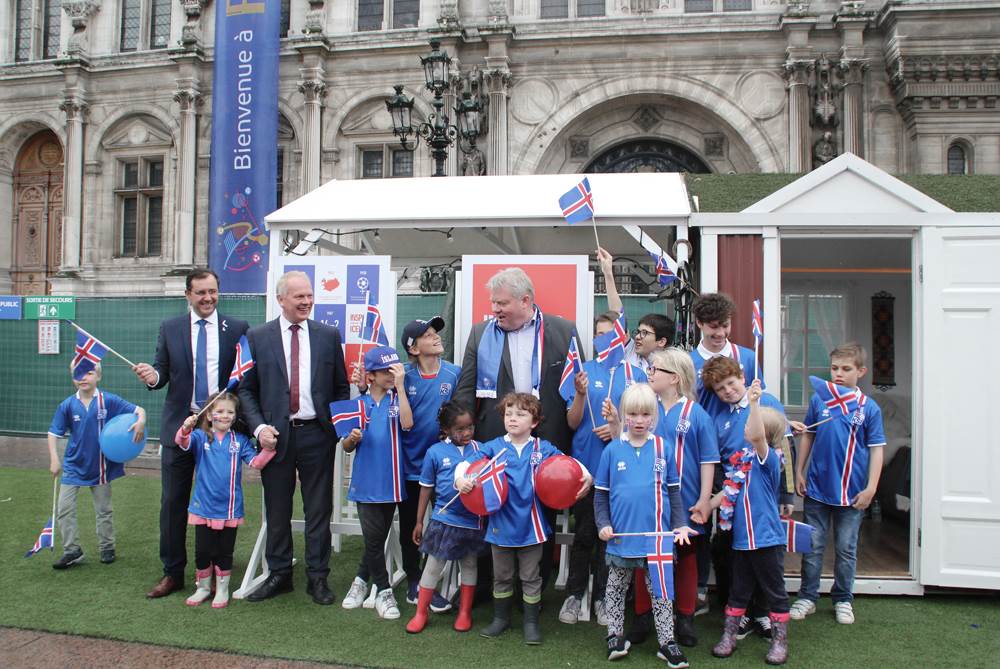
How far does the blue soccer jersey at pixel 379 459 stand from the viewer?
15.4 feet

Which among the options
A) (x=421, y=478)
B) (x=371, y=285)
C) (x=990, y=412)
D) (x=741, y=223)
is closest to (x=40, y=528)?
(x=371, y=285)

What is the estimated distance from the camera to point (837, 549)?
4.68m

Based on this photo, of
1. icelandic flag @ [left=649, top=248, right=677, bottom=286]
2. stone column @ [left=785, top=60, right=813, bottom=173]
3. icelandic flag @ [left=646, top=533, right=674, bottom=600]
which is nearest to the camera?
icelandic flag @ [left=646, top=533, right=674, bottom=600]

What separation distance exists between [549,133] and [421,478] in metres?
13.1

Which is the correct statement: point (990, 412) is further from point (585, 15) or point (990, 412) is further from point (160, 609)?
point (585, 15)

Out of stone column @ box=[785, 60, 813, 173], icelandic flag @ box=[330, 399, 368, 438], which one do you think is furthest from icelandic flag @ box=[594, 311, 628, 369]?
stone column @ box=[785, 60, 813, 173]

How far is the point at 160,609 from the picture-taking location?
4.69 m

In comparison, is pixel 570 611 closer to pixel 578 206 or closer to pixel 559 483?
pixel 559 483

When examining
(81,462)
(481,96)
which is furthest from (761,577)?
(481,96)

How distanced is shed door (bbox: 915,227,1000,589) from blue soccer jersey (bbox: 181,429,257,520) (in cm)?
454

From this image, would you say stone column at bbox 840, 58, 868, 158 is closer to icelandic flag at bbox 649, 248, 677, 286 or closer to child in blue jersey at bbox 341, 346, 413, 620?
icelandic flag at bbox 649, 248, 677, 286

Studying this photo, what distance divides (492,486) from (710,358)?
1529mm

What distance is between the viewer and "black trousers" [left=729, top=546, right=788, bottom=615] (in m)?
4.03

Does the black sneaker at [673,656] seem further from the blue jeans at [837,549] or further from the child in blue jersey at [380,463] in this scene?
the child in blue jersey at [380,463]
